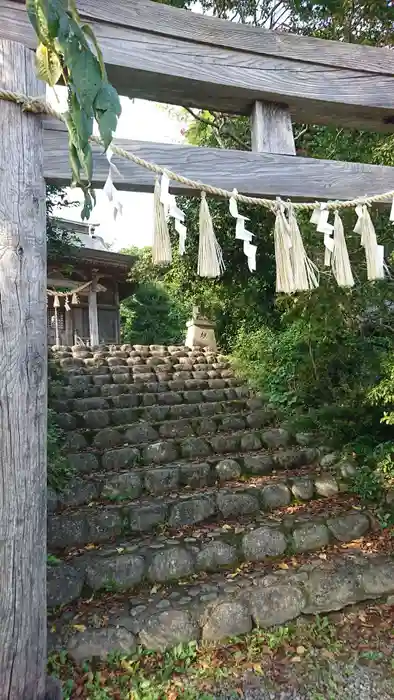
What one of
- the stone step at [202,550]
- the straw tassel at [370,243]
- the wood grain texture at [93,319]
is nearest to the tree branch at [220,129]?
the straw tassel at [370,243]

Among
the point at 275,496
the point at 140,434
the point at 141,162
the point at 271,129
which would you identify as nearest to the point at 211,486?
the point at 275,496

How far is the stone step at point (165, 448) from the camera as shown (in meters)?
3.81

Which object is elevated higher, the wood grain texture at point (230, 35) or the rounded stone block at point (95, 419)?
the wood grain texture at point (230, 35)

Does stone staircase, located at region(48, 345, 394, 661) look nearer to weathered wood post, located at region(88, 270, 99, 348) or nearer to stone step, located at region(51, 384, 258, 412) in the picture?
stone step, located at region(51, 384, 258, 412)

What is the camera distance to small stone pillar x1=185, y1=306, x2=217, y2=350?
8445 mm

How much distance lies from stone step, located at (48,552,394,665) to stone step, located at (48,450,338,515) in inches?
25.9

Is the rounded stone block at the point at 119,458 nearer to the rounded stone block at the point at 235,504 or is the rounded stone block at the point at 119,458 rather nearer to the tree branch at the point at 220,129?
the rounded stone block at the point at 235,504

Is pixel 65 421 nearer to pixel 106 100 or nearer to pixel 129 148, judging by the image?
pixel 129 148

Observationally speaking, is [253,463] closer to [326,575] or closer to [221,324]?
[326,575]

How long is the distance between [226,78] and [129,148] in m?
0.58

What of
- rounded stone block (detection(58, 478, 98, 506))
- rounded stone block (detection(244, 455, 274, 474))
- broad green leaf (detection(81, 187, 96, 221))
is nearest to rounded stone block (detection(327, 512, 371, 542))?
rounded stone block (detection(244, 455, 274, 474))

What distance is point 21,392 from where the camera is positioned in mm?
1568

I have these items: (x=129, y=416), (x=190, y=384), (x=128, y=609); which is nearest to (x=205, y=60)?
(x=128, y=609)

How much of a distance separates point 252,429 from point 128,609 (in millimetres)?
2804
